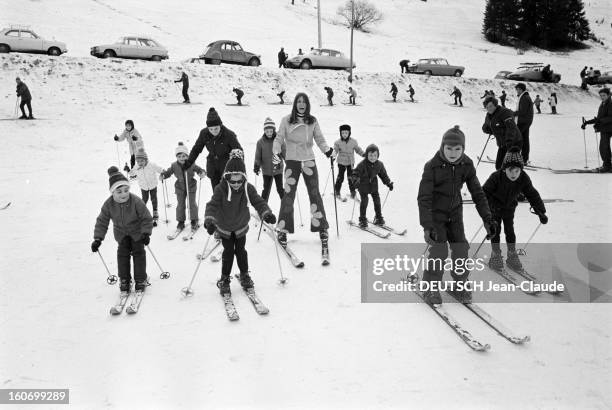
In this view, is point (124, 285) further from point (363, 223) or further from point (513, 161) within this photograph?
point (513, 161)

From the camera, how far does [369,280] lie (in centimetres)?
490

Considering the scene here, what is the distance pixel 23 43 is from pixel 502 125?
20572mm

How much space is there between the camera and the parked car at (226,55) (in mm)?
21703

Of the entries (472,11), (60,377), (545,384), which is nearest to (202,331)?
(60,377)

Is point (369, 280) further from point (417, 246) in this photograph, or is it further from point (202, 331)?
point (202, 331)

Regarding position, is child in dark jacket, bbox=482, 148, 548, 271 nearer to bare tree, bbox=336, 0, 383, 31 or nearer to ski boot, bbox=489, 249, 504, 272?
ski boot, bbox=489, 249, 504, 272

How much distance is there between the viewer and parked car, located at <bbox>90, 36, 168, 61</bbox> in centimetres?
2039

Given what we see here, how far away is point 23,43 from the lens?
752 inches

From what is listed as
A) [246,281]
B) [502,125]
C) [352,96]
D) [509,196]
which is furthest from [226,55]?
[509,196]

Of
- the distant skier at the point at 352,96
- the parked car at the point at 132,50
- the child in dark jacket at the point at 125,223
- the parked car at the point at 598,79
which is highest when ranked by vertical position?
the parked car at the point at 132,50

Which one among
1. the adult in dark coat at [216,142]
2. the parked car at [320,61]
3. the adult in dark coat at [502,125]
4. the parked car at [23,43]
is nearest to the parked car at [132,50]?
the parked car at [23,43]

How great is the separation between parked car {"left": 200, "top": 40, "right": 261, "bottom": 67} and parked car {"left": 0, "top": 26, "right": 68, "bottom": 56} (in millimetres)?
6731

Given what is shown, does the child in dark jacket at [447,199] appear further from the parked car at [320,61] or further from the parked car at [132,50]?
the parked car at [320,61]

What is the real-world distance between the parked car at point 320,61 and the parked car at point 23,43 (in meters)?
11.7
